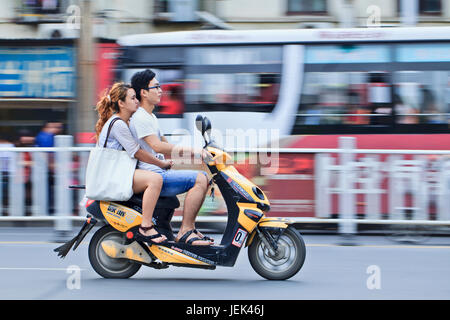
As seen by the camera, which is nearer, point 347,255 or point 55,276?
point 55,276

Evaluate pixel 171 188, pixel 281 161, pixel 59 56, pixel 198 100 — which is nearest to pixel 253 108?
pixel 198 100

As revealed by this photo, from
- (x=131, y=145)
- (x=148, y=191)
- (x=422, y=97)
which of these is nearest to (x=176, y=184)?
(x=148, y=191)

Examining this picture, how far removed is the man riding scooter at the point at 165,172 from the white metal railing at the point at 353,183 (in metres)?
2.70

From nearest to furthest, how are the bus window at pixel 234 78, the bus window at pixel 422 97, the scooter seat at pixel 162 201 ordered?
the scooter seat at pixel 162 201
the bus window at pixel 422 97
the bus window at pixel 234 78

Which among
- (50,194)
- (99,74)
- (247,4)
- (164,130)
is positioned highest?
(247,4)

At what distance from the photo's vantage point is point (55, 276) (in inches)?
261

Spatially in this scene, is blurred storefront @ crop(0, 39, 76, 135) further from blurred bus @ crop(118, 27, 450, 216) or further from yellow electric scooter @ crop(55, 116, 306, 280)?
yellow electric scooter @ crop(55, 116, 306, 280)

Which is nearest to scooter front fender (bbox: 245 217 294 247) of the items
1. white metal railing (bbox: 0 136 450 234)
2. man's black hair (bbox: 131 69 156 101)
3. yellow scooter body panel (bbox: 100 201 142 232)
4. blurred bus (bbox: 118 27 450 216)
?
yellow scooter body panel (bbox: 100 201 142 232)

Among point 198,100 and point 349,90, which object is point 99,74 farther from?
point 349,90

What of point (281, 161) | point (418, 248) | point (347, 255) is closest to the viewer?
point (347, 255)

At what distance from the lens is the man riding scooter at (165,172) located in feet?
20.3

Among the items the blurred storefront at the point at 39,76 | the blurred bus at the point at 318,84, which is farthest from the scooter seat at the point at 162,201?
the blurred storefront at the point at 39,76

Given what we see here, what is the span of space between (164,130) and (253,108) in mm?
1395

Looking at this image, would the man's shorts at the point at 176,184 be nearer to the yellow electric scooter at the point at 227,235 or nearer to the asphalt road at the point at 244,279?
the yellow electric scooter at the point at 227,235
